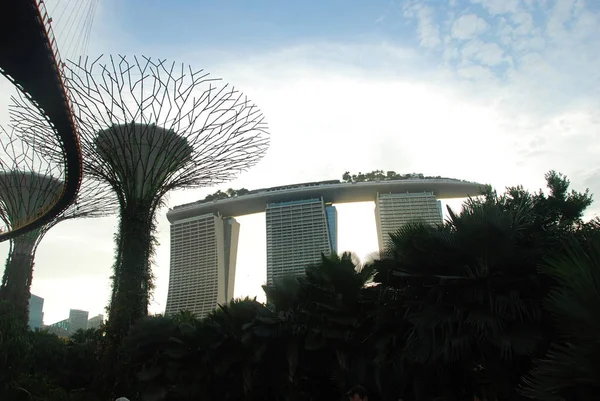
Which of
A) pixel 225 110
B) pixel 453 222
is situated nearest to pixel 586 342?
pixel 453 222

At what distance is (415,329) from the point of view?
986cm

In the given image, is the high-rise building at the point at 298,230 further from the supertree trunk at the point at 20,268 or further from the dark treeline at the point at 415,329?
the dark treeline at the point at 415,329

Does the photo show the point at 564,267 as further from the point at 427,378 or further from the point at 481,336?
the point at 427,378

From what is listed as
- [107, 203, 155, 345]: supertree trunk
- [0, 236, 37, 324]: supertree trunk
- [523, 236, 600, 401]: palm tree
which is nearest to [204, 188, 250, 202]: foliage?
[0, 236, 37, 324]: supertree trunk

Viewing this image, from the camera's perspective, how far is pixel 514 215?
1076 cm

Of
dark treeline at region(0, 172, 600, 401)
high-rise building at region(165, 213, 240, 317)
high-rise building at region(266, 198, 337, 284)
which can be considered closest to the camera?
dark treeline at region(0, 172, 600, 401)

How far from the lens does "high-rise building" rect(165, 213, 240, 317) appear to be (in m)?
85.8

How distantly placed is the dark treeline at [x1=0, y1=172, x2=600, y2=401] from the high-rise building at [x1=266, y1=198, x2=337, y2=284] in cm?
6545

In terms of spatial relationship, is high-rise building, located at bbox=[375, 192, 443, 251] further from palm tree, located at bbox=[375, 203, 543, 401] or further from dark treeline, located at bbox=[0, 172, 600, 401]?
palm tree, located at bbox=[375, 203, 543, 401]

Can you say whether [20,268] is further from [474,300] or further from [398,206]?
[398,206]

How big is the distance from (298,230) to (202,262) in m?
18.7

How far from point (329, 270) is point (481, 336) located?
4653 mm

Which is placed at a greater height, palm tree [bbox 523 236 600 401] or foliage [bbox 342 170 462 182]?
foliage [bbox 342 170 462 182]

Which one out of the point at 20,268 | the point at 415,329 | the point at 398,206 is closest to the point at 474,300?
the point at 415,329
